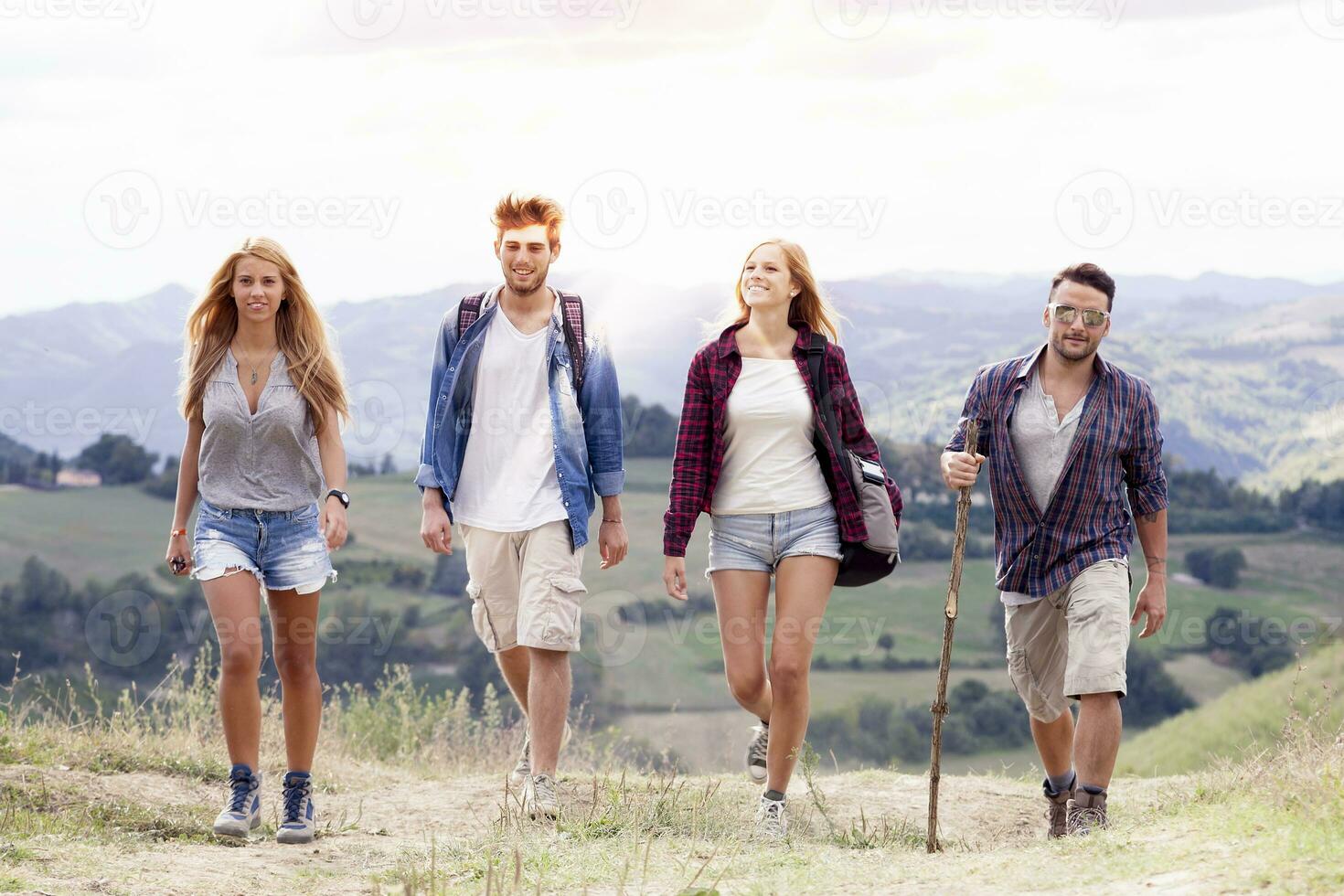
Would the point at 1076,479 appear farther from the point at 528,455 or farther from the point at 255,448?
the point at 255,448

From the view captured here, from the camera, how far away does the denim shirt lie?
6156 mm

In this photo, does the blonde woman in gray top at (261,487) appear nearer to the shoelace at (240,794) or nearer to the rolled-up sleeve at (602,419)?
the shoelace at (240,794)

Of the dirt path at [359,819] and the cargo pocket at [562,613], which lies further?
the cargo pocket at [562,613]

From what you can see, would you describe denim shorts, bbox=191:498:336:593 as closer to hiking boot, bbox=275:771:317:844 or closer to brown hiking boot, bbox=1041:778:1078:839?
hiking boot, bbox=275:771:317:844

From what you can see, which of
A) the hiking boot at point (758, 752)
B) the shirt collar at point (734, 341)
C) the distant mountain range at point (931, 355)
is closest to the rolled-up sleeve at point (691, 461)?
the shirt collar at point (734, 341)

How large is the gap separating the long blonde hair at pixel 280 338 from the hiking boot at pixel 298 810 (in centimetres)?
151

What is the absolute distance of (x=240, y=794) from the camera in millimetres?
5684

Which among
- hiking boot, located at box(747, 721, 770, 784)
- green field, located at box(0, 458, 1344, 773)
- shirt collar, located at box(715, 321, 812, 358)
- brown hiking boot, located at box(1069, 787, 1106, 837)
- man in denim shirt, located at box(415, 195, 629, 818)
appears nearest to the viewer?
brown hiking boot, located at box(1069, 787, 1106, 837)

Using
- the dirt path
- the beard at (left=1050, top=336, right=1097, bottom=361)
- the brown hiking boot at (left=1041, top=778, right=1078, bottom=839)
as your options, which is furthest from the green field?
the beard at (left=1050, top=336, right=1097, bottom=361)

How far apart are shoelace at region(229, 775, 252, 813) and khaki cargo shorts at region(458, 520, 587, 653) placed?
47.7 inches

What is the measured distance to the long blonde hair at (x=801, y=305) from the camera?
6.12 metres

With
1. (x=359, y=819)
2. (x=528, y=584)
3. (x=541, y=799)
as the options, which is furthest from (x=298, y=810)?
(x=528, y=584)

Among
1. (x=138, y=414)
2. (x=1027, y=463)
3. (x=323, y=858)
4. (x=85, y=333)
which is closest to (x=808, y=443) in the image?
(x=1027, y=463)

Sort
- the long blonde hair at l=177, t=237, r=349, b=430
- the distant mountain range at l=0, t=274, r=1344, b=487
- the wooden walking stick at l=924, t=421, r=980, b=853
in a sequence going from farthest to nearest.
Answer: the distant mountain range at l=0, t=274, r=1344, b=487 < the long blonde hair at l=177, t=237, r=349, b=430 < the wooden walking stick at l=924, t=421, r=980, b=853
